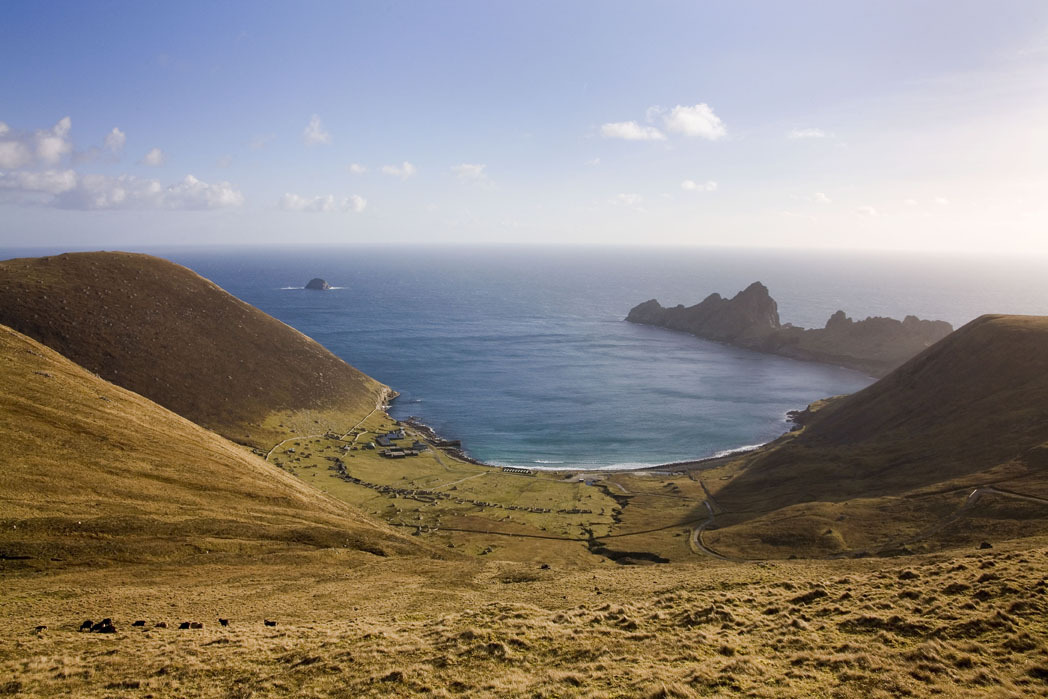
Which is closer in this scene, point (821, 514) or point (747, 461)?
point (821, 514)

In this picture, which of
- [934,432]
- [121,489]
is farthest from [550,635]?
[934,432]

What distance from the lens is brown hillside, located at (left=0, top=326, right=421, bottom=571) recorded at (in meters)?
39.0

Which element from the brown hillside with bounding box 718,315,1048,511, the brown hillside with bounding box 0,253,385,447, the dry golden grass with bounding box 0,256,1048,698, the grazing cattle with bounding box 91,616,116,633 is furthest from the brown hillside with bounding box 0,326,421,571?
the brown hillside with bounding box 718,315,1048,511

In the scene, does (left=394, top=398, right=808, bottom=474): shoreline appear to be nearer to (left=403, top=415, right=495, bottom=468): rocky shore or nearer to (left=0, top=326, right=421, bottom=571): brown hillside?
(left=403, top=415, right=495, bottom=468): rocky shore

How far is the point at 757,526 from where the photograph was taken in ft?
193

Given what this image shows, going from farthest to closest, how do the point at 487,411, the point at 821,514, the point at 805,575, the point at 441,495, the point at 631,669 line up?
the point at 487,411 → the point at 441,495 → the point at 821,514 → the point at 805,575 → the point at 631,669

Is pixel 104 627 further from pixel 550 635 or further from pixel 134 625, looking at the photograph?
pixel 550 635

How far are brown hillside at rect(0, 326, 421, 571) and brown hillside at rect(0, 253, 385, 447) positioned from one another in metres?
33.5

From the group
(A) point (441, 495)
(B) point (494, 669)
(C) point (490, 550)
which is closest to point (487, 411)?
(A) point (441, 495)

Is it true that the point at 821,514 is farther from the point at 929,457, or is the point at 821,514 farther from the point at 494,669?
the point at 494,669

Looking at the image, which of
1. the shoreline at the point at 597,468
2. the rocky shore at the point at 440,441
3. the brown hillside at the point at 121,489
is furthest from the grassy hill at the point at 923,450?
the rocky shore at the point at 440,441

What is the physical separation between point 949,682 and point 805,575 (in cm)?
1887

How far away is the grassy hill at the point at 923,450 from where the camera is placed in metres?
53.7

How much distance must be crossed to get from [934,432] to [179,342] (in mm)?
118050
